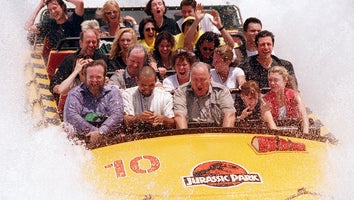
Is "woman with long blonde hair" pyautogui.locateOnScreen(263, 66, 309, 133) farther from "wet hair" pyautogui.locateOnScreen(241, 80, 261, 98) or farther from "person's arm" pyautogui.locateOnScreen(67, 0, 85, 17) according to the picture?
"person's arm" pyautogui.locateOnScreen(67, 0, 85, 17)

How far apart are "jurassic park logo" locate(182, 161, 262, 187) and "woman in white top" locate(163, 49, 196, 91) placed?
4.95ft

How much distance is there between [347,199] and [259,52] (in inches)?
106

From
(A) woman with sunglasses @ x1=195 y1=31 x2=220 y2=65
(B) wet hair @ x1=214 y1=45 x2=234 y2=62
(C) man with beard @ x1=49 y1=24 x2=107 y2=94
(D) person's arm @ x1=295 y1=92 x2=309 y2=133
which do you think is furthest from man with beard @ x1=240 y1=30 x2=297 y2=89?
(C) man with beard @ x1=49 y1=24 x2=107 y2=94

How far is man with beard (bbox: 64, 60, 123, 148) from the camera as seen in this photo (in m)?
6.97

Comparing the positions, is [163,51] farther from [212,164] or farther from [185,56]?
[212,164]

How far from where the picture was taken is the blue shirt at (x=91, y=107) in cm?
697

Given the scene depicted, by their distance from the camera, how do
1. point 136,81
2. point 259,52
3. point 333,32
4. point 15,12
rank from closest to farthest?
point 136,81
point 259,52
point 15,12
point 333,32

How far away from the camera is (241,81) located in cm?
797

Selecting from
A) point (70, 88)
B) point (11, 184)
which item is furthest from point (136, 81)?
point (11, 184)

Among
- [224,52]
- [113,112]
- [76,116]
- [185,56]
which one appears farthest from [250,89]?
[76,116]

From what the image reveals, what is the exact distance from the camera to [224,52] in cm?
776

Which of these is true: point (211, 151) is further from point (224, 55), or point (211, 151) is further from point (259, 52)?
point (259, 52)

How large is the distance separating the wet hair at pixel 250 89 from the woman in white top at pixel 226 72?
0.50 m

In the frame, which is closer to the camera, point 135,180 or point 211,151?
point 135,180
